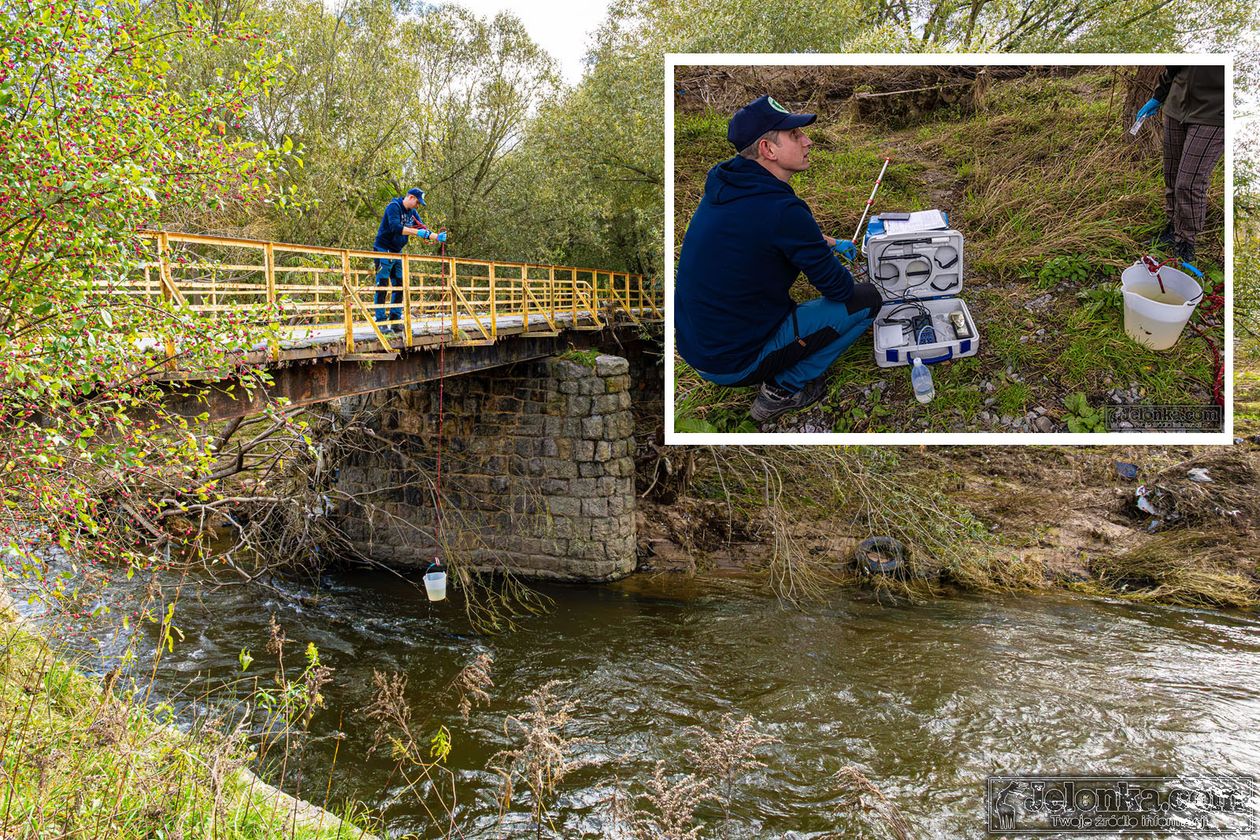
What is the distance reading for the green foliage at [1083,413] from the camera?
4.43m

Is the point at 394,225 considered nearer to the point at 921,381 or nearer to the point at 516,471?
the point at 516,471

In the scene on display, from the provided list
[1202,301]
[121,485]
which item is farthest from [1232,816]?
[121,485]

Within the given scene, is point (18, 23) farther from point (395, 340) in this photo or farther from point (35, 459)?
point (395, 340)

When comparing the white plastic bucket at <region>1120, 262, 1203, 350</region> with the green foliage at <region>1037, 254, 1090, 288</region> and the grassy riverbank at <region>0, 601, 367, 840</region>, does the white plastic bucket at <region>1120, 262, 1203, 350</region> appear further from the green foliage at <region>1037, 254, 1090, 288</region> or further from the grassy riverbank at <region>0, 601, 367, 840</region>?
the grassy riverbank at <region>0, 601, 367, 840</region>

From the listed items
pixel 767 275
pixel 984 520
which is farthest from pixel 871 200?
pixel 984 520

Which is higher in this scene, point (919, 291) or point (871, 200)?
point (871, 200)

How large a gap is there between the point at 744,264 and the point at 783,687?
5923mm

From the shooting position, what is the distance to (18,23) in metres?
4.05

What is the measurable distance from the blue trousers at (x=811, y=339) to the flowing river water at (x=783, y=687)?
8.82ft

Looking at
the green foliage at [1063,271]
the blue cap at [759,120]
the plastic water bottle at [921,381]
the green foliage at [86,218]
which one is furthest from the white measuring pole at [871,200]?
the green foliage at [86,218]

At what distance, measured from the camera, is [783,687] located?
9094 mm

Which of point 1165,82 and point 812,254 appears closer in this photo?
point 812,254

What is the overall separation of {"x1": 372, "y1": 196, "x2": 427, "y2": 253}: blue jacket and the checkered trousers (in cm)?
805

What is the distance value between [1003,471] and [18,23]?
49.5 ft
